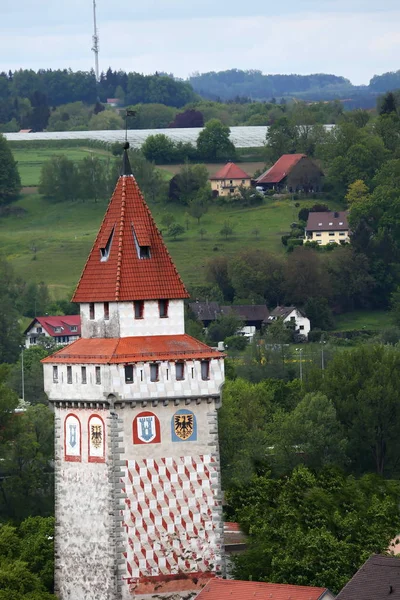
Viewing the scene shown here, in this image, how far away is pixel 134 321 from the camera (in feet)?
223

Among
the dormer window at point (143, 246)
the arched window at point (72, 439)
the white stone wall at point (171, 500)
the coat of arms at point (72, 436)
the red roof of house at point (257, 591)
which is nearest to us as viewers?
the red roof of house at point (257, 591)

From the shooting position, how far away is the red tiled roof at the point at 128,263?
224 ft

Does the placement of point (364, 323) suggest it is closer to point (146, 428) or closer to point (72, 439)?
point (72, 439)

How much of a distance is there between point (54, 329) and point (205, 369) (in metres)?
123

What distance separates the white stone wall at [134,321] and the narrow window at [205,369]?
1.08 metres

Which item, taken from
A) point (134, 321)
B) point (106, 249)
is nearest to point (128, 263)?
point (106, 249)

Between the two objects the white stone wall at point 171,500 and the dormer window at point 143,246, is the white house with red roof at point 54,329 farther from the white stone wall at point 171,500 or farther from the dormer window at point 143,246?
the white stone wall at point 171,500

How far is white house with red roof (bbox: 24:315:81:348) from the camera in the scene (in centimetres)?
18938

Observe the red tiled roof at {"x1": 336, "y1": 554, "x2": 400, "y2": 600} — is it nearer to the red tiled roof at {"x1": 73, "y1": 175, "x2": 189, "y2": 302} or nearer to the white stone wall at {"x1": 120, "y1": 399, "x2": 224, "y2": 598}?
the white stone wall at {"x1": 120, "y1": 399, "x2": 224, "y2": 598}

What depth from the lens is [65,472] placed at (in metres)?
69.1

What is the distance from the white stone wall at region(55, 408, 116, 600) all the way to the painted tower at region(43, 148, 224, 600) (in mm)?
27

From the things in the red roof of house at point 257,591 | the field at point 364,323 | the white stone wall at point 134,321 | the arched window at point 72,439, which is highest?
the white stone wall at point 134,321

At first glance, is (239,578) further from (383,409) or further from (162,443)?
(383,409)

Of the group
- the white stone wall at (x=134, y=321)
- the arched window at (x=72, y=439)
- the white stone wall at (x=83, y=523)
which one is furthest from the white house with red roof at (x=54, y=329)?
the white stone wall at (x=134, y=321)
